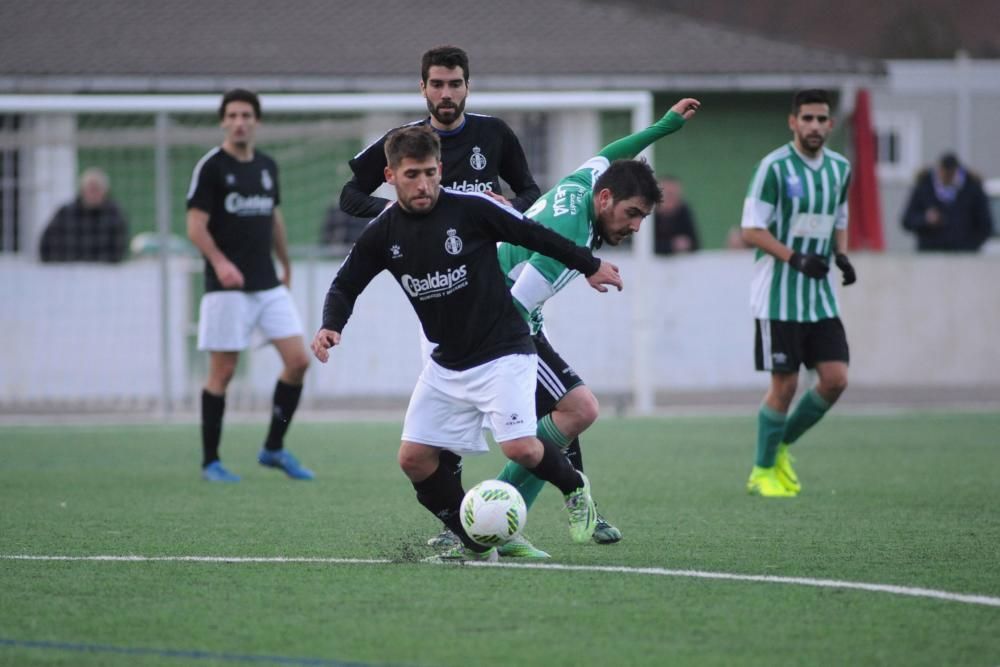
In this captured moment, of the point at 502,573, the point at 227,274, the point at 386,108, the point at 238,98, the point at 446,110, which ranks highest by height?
the point at 386,108

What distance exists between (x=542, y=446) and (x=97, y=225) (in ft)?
36.1

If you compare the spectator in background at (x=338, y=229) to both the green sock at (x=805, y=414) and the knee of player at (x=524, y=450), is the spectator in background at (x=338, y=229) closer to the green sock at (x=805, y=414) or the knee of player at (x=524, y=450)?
the green sock at (x=805, y=414)

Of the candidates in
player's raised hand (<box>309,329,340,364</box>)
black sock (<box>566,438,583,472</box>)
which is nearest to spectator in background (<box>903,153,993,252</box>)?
black sock (<box>566,438,583,472</box>)

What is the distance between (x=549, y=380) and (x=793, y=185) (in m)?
2.92

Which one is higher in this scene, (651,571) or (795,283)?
(795,283)

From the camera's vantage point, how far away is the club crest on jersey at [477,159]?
7742mm

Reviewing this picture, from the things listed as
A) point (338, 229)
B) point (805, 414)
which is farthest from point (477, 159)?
point (338, 229)

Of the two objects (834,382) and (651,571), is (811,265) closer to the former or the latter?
(834,382)

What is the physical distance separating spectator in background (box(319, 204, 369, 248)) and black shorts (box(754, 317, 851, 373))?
25.6ft

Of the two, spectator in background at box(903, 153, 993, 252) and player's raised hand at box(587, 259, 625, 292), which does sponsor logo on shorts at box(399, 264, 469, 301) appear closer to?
player's raised hand at box(587, 259, 625, 292)

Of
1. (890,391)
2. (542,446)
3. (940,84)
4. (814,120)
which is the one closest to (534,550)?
(542,446)

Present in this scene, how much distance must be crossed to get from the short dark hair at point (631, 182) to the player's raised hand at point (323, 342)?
52.6 inches

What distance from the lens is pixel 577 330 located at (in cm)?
1630

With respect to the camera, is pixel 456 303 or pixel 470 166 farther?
pixel 470 166
